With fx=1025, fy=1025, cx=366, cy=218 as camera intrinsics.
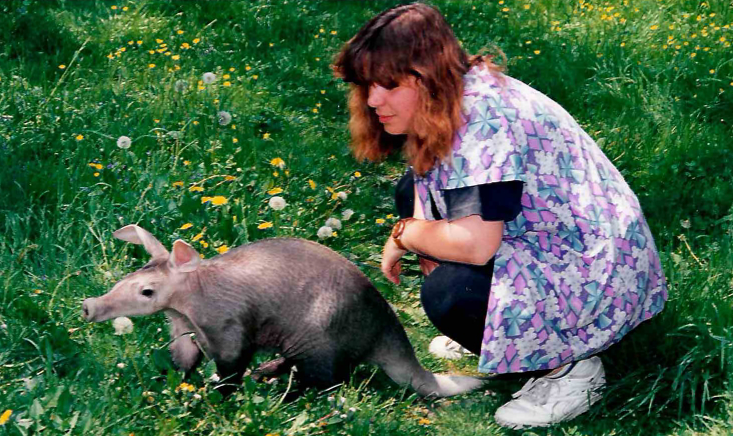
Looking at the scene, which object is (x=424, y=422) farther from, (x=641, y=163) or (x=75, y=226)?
(x=641, y=163)

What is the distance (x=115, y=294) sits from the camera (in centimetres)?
345

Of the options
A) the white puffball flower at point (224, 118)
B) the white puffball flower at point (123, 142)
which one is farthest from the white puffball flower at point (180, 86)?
the white puffball flower at point (123, 142)

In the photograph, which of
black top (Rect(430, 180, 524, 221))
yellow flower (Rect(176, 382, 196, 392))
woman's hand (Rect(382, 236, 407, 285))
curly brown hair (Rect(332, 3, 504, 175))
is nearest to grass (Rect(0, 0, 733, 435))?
yellow flower (Rect(176, 382, 196, 392))

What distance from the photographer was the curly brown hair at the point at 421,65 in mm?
3297

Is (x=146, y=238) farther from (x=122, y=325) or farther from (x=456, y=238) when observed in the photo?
(x=456, y=238)

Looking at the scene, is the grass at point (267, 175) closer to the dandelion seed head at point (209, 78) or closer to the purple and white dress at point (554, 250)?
the dandelion seed head at point (209, 78)

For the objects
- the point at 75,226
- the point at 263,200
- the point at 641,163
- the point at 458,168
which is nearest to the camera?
the point at 458,168

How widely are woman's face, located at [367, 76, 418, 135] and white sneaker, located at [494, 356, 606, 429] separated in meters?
1.06

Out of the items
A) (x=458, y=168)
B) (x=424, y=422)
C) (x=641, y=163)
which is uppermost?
(x=458, y=168)

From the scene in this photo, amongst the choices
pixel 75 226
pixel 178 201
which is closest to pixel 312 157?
pixel 178 201

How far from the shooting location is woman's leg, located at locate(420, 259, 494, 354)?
11.6 feet

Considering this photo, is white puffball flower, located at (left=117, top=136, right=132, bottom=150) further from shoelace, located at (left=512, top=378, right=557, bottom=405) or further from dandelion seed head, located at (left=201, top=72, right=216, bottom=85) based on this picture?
shoelace, located at (left=512, top=378, right=557, bottom=405)

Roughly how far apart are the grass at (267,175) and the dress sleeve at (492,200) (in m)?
0.79

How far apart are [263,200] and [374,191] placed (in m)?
0.77
